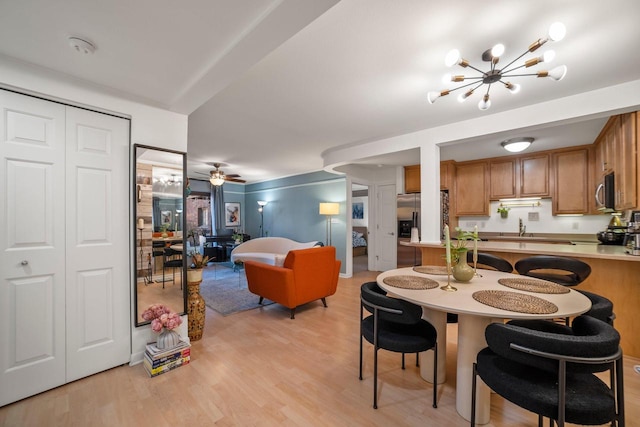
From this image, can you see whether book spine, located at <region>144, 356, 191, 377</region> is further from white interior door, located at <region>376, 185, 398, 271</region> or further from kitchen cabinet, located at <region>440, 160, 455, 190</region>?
kitchen cabinet, located at <region>440, 160, 455, 190</region>

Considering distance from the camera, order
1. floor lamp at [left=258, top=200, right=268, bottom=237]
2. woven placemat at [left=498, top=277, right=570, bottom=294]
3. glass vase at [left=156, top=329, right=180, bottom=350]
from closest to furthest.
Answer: woven placemat at [left=498, top=277, right=570, bottom=294], glass vase at [left=156, top=329, right=180, bottom=350], floor lamp at [left=258, top=200, right=268, bottom=237]

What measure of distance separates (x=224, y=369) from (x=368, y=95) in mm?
2852

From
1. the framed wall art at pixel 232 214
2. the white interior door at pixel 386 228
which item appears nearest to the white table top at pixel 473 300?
the white interior door at pixel 386 228

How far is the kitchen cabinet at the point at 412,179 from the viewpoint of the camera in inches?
220

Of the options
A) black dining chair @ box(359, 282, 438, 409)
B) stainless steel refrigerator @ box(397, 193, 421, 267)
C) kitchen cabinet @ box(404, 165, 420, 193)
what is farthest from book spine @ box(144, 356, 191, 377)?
kitchen cabinet @ box(404, 165, 420, 193)

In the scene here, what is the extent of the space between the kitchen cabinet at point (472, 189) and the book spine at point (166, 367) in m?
5.13

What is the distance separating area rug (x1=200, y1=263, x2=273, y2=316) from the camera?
12.5 ft

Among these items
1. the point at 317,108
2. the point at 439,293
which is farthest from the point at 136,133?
the point at 439,293

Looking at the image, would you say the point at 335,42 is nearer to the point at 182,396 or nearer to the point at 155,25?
the point at 155,25

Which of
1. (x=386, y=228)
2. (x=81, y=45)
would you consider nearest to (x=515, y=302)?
(x=81, y=45)

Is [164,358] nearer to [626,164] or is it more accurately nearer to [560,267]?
[560,267]

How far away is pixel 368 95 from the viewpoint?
2.64 m

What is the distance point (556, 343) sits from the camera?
1.06 meters

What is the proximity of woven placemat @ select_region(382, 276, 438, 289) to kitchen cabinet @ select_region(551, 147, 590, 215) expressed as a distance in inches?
158
